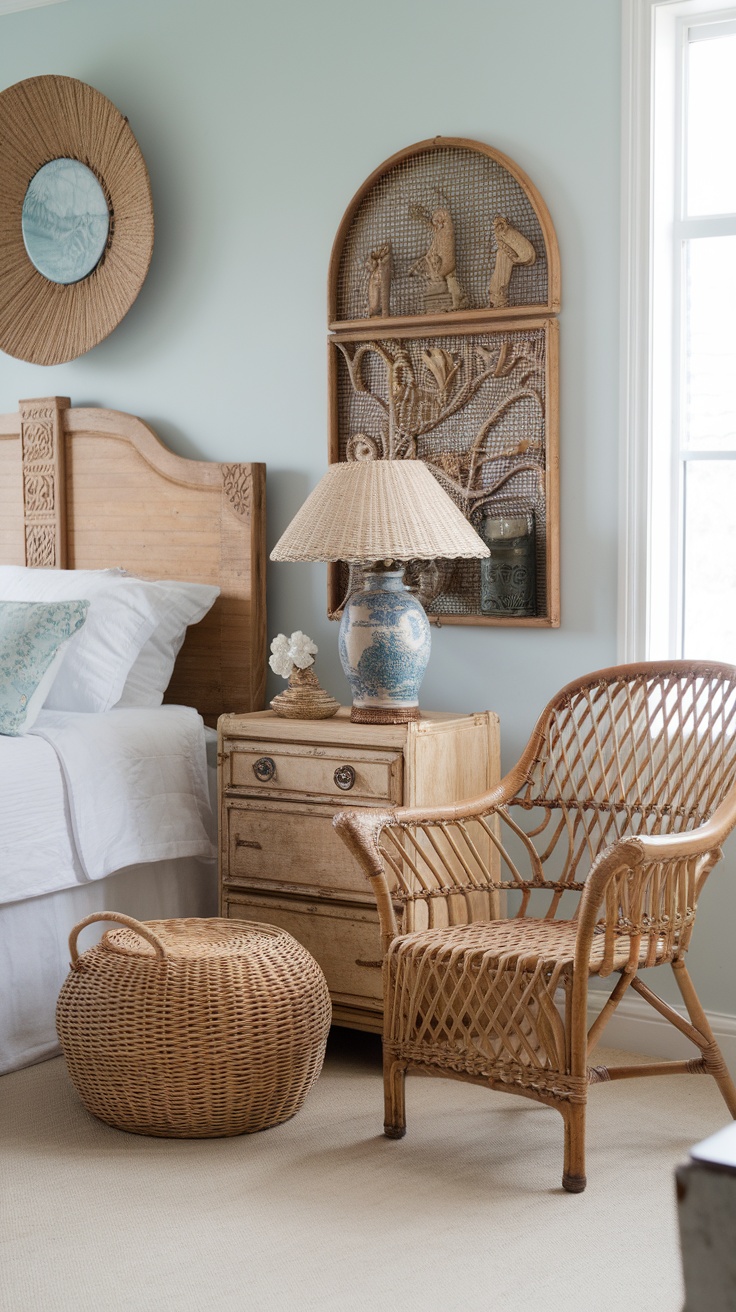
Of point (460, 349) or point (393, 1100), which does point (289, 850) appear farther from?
point (460, 349)

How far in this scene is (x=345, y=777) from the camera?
2775 mm

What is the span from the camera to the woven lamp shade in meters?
2.71

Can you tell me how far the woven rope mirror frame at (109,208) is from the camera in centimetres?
357

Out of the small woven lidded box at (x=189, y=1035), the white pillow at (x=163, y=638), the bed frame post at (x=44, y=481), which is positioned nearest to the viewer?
the small woven lidded box at (x=189, y=1035)

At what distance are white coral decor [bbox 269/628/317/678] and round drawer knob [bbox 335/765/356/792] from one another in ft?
1.08

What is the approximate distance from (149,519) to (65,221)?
919mm

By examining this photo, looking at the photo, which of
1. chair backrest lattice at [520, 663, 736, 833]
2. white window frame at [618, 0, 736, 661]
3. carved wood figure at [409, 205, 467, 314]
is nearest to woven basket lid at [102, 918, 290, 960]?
chair backrest lattice at [520, 663, 736, 833]

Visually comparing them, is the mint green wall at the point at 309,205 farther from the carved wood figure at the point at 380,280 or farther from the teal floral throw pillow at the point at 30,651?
the teal floral throw pillow at the point at 30,651

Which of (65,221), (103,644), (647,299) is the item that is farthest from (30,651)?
(647,299)

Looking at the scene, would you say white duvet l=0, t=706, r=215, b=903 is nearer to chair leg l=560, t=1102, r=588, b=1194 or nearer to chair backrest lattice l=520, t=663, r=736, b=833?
chair backrest lattice l=520, t=663, r=736, b=833

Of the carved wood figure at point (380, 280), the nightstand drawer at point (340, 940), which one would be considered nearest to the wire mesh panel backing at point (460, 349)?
the carved wood figure at point (380, 280)

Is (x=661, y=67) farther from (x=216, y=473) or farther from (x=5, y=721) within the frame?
(x=5, y=721)

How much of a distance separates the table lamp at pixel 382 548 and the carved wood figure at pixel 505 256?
1.60 feet

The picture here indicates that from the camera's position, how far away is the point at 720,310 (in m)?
2.92
